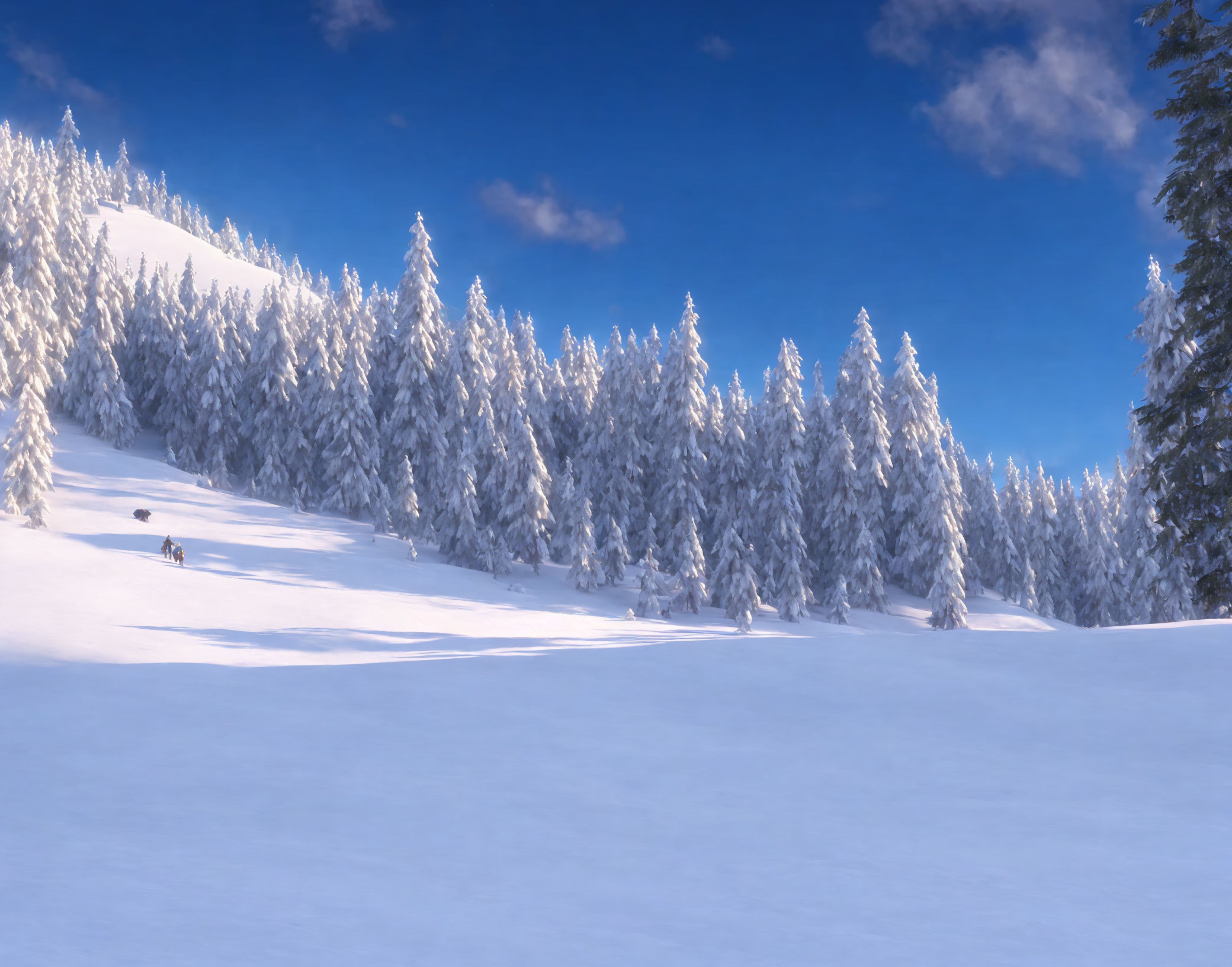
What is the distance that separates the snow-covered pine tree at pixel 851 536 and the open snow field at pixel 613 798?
28.9 meters

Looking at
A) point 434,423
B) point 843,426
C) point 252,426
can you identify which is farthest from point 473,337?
point 843,426

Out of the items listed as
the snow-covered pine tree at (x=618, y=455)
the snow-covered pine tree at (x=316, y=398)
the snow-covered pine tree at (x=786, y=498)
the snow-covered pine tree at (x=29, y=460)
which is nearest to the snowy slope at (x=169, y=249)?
the snow-covered pine tree at (x=316, y=398)

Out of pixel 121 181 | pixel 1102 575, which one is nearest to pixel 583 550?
pixel 1102 575

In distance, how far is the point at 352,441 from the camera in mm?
47000

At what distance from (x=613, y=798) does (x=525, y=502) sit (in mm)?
33911

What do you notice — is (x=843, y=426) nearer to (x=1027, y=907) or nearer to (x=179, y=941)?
(x=1027, y=907)

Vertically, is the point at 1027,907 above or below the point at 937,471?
below

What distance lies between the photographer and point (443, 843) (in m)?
8.11

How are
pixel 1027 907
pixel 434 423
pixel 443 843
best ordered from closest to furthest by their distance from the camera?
pixel 1027 907 < pixel 443 843 < pixel 434 423

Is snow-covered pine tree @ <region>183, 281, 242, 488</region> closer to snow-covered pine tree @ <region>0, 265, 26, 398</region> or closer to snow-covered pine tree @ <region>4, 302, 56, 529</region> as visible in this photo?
snow-covered pine tree @ <region>0, 265, 26, 398</region>

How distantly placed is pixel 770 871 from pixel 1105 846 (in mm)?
3496

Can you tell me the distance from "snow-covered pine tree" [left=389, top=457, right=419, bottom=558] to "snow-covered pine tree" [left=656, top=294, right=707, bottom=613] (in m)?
15.0

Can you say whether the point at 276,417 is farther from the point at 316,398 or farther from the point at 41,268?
the point at 41,268

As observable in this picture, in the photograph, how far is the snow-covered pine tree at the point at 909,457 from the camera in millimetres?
47875
